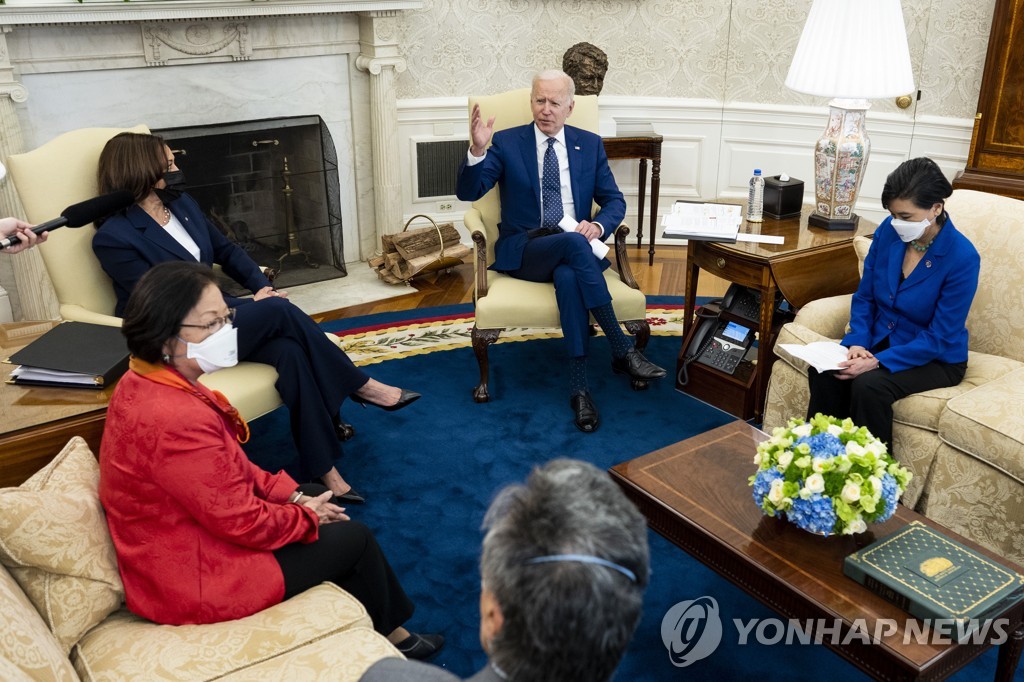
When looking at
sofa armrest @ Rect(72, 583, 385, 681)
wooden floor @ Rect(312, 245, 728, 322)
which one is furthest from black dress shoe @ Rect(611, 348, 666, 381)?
sofa armrest @ Rect(72, 583, 385, 681)

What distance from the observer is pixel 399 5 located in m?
4.77

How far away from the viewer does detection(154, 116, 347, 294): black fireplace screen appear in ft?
15.5

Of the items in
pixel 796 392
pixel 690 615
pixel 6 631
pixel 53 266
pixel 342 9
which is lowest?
pixel 690 615

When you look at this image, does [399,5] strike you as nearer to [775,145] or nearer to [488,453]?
[775,145]

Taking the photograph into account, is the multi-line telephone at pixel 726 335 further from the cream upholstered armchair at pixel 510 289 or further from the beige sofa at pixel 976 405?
the beige sofa at pixel 976 405

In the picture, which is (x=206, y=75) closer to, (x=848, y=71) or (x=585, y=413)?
(x=585, y=413)

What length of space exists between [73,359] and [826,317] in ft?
7.89

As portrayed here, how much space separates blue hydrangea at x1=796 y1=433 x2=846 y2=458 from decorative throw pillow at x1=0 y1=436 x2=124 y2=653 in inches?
60.4

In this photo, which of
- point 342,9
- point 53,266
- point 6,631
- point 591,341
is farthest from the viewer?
point 342,9

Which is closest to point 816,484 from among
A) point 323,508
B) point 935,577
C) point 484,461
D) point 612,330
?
point 935,577

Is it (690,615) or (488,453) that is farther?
(488,453)

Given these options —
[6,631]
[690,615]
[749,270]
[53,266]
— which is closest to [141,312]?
[6,631]

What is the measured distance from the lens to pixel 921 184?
2777mm

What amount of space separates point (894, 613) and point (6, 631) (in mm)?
1686
